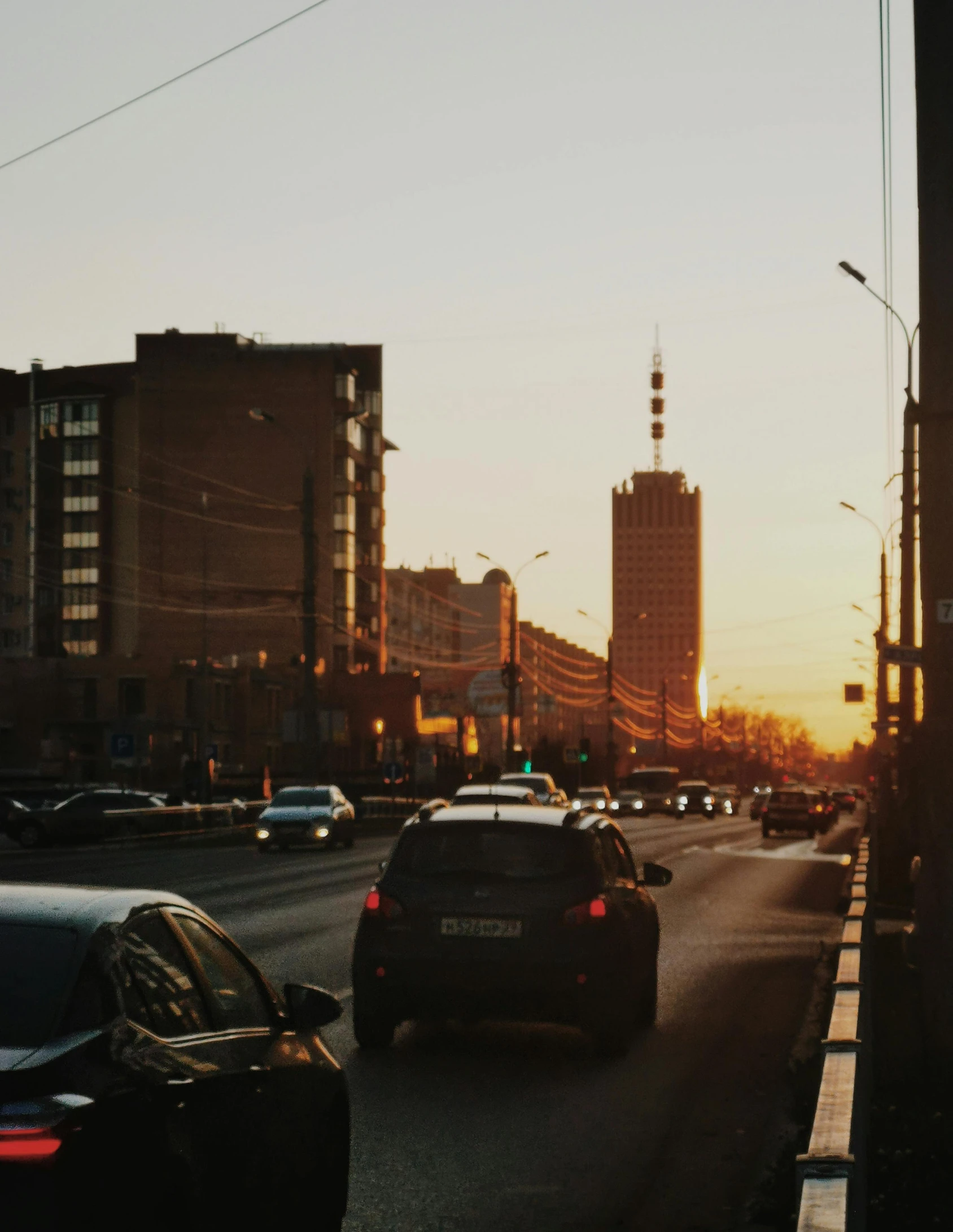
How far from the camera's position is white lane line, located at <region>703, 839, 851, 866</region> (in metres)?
40.6

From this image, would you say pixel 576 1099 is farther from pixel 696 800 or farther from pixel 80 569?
pixel 80 569

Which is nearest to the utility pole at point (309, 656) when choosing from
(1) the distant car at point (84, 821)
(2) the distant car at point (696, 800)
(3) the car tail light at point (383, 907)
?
(1) the distant car at point (84, 821)

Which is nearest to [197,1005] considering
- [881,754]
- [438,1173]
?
[438,1173]

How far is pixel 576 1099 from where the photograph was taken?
9547mm

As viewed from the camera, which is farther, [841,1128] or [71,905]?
[841,1128]

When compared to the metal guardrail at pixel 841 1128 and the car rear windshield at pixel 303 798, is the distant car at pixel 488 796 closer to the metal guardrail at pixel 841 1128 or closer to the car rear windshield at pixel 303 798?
the car rear windshield at pixel 303 798

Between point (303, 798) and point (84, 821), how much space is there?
729cm

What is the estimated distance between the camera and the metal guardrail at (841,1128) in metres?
4.79

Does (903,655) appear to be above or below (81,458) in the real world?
below

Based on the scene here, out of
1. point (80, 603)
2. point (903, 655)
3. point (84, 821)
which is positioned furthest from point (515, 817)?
point (80, 603)

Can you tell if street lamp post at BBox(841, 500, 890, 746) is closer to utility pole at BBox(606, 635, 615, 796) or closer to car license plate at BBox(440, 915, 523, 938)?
utility pole at BBox(606, 635, 615, 796)

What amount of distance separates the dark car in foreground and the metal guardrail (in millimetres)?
1445

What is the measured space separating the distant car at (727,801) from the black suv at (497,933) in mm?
88286

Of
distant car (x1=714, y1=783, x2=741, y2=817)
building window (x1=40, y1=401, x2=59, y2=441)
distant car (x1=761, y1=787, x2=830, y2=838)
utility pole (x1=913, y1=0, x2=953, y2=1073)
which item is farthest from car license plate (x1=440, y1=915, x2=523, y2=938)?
building window (x1=40, y1=401, x2=59, y2=441)
